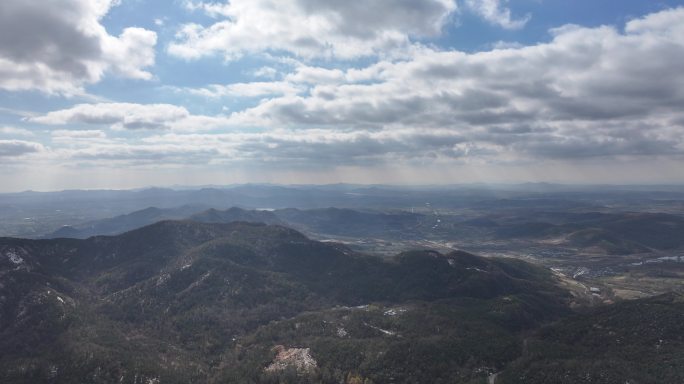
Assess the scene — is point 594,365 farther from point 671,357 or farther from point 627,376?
point 671,357

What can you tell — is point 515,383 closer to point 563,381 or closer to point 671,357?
point 563,381

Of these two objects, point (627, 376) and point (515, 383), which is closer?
point (627, 376)

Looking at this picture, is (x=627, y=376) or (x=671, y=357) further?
(x=671, y=357)

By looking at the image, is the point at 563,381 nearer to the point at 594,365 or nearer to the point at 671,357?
the point at 594,365

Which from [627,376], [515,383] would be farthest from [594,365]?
[515,383]

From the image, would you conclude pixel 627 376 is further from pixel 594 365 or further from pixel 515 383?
pixel 515 383

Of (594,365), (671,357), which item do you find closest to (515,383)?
(594,365)

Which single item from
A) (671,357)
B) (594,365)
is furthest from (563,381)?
(671,357)
